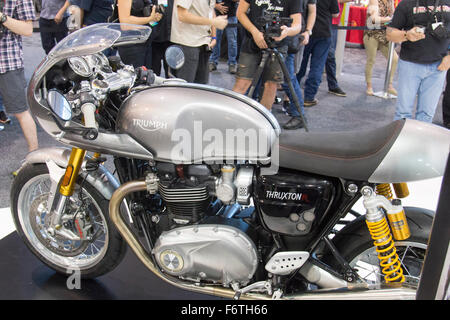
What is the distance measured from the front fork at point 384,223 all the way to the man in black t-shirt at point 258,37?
252cm

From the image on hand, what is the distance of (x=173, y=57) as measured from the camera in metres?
2.14

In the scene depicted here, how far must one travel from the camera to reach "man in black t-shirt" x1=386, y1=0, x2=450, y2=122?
331 centimetres

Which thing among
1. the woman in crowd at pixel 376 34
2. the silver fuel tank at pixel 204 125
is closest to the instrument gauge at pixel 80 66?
the silver fuel tank at pixel 204 125

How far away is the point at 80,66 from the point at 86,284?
1.18 m

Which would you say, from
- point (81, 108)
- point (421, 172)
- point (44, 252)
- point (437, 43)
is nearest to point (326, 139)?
A: point (421, 172)

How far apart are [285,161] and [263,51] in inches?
94.7

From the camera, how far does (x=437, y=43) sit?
341cm

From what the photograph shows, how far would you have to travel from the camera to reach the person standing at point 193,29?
363 centimetres

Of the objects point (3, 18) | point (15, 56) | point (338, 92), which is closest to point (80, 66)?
point (3, 18)

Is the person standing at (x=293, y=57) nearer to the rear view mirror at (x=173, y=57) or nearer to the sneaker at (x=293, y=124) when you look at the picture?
the sneaker at (x=293, y=124)

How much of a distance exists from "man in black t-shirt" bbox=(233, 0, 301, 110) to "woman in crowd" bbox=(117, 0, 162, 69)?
820 mm

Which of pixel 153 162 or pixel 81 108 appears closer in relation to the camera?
pixel 81 108

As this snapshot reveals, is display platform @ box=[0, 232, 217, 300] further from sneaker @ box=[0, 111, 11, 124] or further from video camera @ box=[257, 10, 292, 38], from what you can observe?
sneaker @ box=[0, 111, 11, 124]

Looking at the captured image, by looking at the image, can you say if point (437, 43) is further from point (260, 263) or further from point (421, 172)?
point (260, 263)
